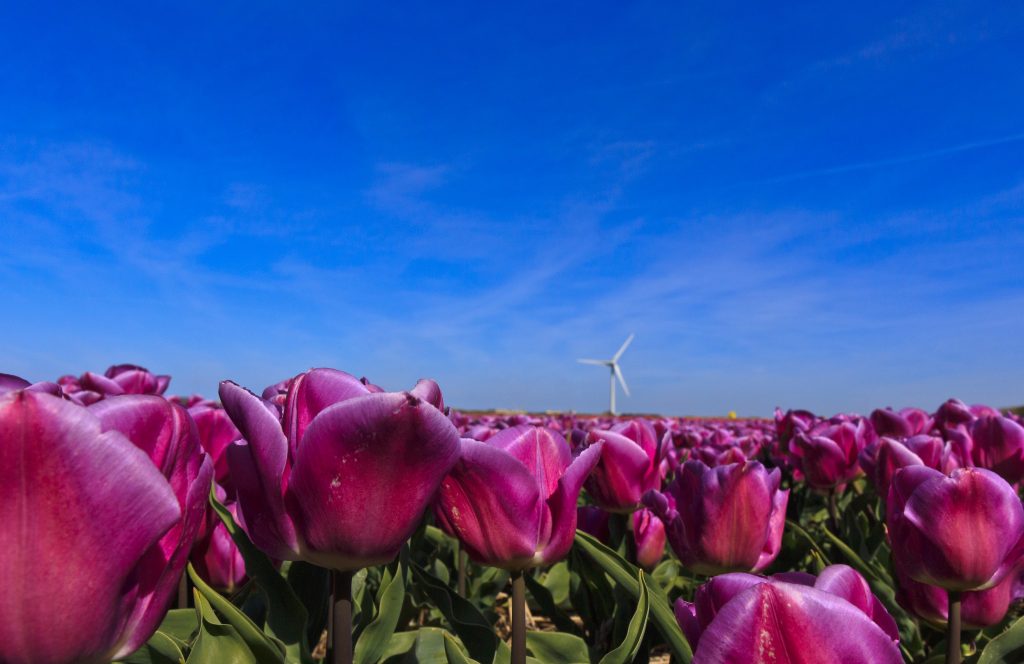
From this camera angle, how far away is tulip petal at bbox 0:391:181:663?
2.75 ft

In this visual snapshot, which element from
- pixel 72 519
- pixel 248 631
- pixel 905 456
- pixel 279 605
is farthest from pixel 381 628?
pixel 905 456

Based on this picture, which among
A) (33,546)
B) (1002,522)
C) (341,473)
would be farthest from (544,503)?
(1002,522)

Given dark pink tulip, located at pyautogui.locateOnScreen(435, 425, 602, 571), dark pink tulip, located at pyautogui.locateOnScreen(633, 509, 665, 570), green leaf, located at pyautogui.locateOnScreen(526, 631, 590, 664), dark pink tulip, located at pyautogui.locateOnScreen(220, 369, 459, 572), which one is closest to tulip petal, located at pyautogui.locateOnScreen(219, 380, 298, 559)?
dark pink tulip, located at pyautogui.locateOnScreen(220, 369, 459, 572)

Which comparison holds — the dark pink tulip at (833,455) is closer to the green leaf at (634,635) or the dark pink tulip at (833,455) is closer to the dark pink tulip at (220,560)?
the green leaf at (634,635)

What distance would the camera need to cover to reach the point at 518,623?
1.69m

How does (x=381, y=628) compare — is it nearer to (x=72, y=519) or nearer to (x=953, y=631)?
(x=72, y=519)

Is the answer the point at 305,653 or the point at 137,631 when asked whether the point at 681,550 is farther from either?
the point at 137,631

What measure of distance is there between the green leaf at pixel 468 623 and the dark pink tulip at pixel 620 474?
73cm

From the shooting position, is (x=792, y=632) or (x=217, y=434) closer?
(x=792, y=632)

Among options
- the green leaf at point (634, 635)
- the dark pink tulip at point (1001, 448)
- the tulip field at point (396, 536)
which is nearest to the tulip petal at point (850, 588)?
the tulip field at point (396, 536)

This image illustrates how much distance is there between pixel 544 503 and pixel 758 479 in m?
0.96

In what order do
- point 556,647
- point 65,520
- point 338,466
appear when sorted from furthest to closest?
point 556,647 → point 338,466 → point 65,520

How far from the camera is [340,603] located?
4.50 ft

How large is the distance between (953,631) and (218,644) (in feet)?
6.07
